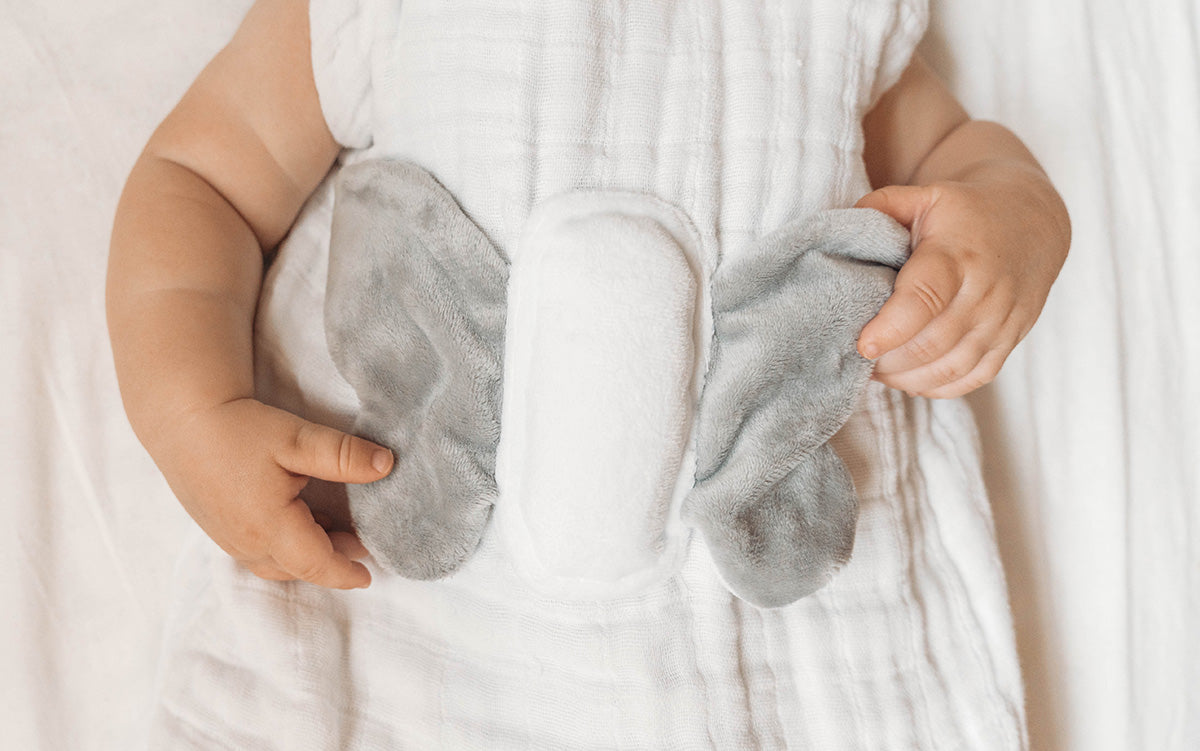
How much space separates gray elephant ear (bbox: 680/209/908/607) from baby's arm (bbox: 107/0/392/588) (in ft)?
0.82

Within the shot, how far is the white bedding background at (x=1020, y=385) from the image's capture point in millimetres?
780

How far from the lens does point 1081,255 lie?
91 centimetres

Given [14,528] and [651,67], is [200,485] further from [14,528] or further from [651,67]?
[651,67]

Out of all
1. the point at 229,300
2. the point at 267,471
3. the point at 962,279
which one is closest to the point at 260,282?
the point at 229,300

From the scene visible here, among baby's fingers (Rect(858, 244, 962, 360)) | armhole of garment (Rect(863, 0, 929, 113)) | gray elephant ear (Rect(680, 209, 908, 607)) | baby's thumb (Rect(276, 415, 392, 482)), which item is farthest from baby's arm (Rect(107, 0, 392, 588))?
armhole of garment (Rect(863, 0, 929, 113))

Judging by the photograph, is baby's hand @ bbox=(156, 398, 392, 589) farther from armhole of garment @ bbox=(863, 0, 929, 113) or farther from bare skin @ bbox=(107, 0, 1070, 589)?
armhole of garment @ bbox=(863, 0, 929, 113)

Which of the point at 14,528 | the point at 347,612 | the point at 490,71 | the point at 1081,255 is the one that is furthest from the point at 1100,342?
the point at 14,528

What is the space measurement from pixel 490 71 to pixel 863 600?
503mm

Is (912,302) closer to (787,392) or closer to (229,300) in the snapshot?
(787,392)

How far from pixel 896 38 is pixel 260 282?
579 millimetres

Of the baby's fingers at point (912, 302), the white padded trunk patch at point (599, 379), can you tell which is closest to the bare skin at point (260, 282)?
the baby's fingers at point (912, 302)

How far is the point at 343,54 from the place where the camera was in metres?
0.70

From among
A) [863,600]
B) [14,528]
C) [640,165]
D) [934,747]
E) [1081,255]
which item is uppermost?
[640,165]

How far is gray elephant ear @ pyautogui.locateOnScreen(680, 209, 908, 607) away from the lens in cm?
60
